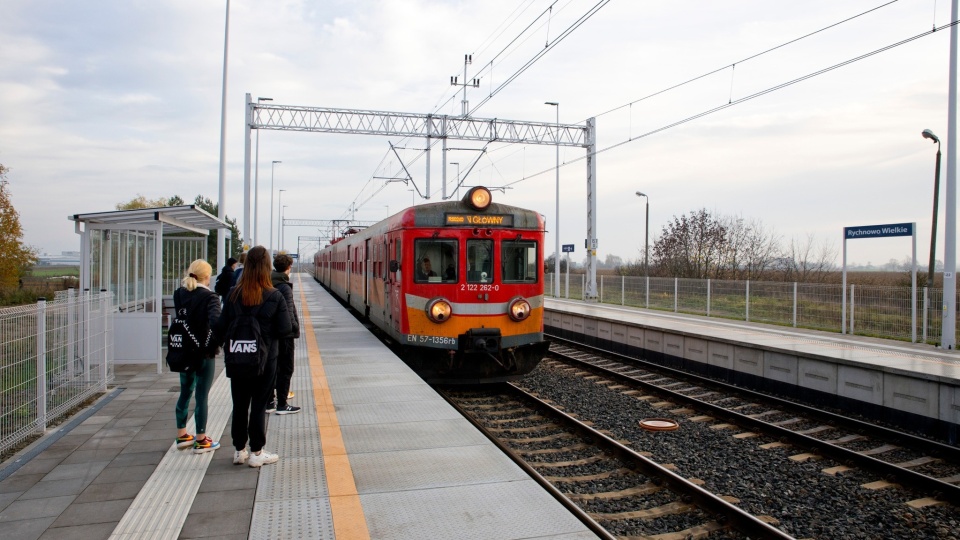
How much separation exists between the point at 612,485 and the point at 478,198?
17.6 ft

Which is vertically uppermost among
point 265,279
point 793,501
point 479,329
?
point 265,279

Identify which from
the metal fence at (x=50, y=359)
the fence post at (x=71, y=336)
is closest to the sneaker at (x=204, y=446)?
the metal fence at (x=50, y=359)

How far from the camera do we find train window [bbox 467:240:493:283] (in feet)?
33.8

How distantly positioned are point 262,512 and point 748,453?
17.9 feet

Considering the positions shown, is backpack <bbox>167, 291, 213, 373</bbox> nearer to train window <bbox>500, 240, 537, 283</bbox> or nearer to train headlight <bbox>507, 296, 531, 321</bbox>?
train headlight <bbox>507, 296, 531, 321</bbox>

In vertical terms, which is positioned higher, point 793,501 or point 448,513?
point 448,513

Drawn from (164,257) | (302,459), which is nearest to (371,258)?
(164,257)

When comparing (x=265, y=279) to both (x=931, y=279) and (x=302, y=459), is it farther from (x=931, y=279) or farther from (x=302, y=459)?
(x=931, y=279)

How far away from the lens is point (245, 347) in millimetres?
4988

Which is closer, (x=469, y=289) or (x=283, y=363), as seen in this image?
(x=283, y=363)

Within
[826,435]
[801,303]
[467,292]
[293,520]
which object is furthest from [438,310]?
[801,303]

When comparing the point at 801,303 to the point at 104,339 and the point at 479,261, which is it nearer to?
the point at 479,261

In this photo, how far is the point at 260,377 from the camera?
514cm

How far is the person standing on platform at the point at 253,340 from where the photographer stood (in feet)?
16.4
